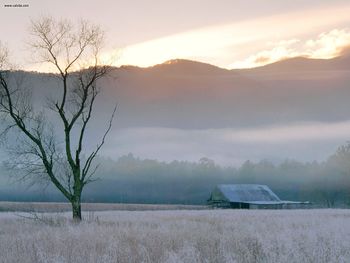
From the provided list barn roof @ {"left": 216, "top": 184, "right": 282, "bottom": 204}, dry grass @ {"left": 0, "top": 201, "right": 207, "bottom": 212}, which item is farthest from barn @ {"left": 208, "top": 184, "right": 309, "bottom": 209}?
dry grass @ {"left": 0, "top": 201, "right": 207, "bottom": 212}

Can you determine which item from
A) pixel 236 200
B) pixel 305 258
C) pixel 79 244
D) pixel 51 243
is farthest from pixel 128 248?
pixel 236 200

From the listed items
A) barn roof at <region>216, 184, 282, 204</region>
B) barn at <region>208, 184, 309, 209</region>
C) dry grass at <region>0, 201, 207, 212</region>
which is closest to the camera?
dry grass at <region>0, 201, 207, 212</region>

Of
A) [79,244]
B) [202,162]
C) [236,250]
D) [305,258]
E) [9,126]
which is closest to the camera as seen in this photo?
[305,258]

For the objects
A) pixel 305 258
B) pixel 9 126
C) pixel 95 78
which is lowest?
pixel 305 258

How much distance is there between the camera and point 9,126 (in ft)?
97.6

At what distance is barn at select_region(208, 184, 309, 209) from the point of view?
87.6 metres

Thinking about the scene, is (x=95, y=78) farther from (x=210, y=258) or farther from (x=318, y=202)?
(x=318, y=202)

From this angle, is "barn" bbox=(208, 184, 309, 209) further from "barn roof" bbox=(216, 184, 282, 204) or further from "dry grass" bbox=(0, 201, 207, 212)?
"dry grass" bbox=(0, 201, 207, 212)

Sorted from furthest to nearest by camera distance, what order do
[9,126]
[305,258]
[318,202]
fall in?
[318,202] → [9,126] → [305,258]

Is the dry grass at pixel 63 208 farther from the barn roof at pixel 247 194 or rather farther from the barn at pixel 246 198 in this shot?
the barn roof at pixel 247 194

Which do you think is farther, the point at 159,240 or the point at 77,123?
the point at 77,123

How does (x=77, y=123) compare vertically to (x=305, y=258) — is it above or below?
above

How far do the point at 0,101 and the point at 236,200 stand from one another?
62.2 meters

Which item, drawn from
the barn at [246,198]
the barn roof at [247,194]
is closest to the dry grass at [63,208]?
the barn at [246,198]
